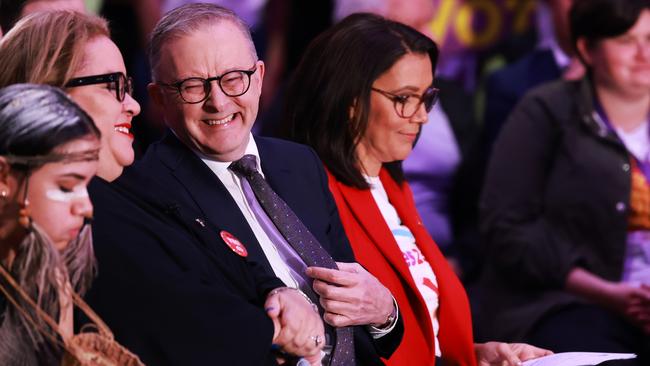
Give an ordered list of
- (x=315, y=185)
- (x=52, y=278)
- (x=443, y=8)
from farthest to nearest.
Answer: (x=443, y=8) → (x=315, y=185) → (x=52, y=278)

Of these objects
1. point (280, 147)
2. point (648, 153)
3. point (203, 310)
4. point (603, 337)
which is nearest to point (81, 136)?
point (203, 310)

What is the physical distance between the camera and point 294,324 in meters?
2.40

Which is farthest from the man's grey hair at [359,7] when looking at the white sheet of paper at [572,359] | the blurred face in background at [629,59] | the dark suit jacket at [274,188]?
the white sheet of paper at [572,359]

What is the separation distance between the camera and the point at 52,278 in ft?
6.67

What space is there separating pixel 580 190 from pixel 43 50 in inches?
96.3

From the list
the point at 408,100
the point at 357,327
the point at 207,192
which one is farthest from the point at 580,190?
the point at 207,192

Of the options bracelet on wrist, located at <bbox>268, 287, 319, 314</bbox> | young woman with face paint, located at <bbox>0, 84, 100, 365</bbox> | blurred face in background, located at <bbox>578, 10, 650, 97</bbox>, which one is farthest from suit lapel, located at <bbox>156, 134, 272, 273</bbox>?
blurred face in background, located at <bbox>578, 10, 650, 97</bbox>

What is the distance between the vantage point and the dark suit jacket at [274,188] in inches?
104

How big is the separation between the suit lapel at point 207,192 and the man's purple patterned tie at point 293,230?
2.8 inches

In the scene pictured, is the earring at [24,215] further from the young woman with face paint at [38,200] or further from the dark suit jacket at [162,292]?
the dark suit jacket at [162,292]

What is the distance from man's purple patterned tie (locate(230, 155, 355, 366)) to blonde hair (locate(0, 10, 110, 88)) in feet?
1.96

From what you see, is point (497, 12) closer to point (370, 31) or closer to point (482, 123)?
point (482, 123)

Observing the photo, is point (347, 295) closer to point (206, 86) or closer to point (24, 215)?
point (206, 86)

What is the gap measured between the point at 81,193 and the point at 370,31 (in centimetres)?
142
